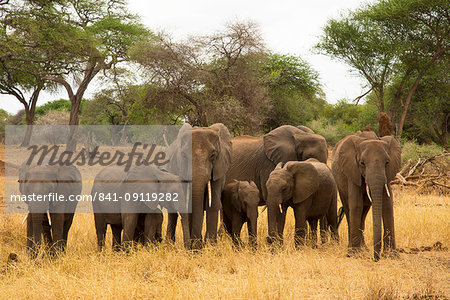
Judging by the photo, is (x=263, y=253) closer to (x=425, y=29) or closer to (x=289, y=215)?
(x=289, y=215)

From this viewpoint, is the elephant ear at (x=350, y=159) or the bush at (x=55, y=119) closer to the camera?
the elephant ear at (x=350, y=159)

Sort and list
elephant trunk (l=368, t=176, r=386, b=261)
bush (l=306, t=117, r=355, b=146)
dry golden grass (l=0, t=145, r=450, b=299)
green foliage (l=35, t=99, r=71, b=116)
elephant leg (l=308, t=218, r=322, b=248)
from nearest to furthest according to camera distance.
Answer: dry golden grass (l=0, t=145, r=450, b=299) → elephant trunk (l=368, t=176, r=386, b=261) → elephant leg (l=308, t=218, r=322, b=248) → bush (l=306, t=117, r=355, b=146) → green foliage (l=35, t=99, r=71, b=116)

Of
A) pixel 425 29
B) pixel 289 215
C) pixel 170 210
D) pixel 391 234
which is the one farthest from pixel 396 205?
pixel 425 29

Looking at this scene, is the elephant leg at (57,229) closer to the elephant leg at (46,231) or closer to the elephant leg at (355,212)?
the elephant leg at (46,231)

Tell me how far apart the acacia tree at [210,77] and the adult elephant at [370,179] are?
13881 mm

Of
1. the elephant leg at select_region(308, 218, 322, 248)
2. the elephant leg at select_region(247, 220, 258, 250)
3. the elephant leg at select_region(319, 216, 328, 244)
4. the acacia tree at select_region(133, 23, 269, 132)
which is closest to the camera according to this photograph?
the elephant leg at select_region(247, 220, 258, 250)

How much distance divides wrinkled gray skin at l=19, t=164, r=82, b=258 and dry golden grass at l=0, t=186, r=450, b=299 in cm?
26

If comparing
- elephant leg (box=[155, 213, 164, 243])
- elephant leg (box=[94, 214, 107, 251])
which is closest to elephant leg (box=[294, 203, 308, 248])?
elephant leg (box=[155, 213, 164, 243])

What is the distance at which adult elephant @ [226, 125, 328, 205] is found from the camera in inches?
360

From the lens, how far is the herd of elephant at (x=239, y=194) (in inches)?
275

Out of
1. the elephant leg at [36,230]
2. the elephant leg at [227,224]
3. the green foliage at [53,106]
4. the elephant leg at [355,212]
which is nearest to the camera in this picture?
the elephant leg at [36,230]

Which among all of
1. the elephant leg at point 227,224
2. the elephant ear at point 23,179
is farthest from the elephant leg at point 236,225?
the elephant ear at point 23,179

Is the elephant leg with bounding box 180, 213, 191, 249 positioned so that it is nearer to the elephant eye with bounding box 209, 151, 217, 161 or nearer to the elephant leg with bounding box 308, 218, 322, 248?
the elephant eye with bounding box 209, 151, 217, 161

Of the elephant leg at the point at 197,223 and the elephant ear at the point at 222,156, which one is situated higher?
the elephant ear at the point at 222,156
